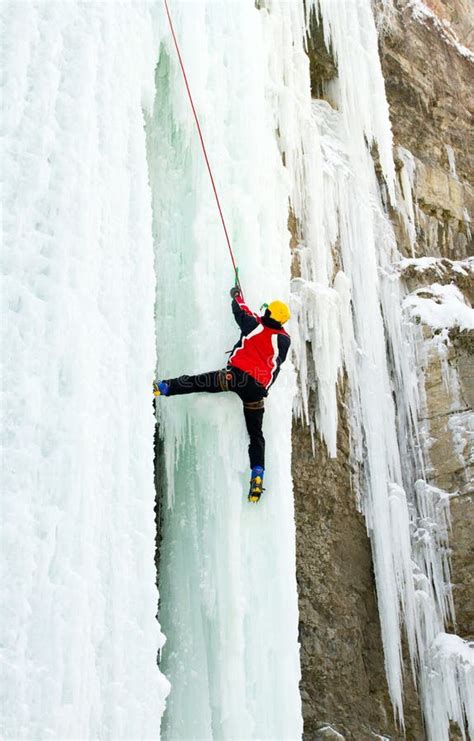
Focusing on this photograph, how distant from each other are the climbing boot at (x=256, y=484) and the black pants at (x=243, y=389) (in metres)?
0.04

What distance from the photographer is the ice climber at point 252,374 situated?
407 cm

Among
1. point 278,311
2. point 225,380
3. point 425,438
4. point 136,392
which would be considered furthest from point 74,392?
point 425,438

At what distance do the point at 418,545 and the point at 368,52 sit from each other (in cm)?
582

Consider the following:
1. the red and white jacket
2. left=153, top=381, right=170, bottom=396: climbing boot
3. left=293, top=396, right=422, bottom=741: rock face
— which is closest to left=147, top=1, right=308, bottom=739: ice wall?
the red and white jacket

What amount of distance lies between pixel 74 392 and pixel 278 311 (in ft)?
5.73

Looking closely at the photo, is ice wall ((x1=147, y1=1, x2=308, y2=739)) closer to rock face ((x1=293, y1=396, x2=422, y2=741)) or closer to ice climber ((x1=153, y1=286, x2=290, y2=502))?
ice climber ((x1=153, y1=286, x2=290, y2=502))

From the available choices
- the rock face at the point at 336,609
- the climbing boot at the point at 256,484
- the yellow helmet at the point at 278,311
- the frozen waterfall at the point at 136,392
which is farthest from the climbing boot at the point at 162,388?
the rock face at the point at 336,609

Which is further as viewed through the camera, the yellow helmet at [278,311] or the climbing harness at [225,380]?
the yellow helmet at [278,311]

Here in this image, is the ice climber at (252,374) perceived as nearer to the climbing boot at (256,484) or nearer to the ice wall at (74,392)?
the climbing boot at (256,484)

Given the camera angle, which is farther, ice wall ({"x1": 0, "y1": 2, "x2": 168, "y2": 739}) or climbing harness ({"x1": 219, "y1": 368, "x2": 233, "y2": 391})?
climbing harness ({"x1": 219, "y1": 368, "x2": 233, "y2": 391})

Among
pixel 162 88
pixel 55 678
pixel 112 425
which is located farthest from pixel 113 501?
pixel 162 88

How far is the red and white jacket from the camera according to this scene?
420 cm

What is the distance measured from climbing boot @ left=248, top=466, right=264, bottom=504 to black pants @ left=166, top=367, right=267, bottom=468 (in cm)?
4

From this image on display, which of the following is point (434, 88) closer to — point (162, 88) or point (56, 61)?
point (162, 88)
